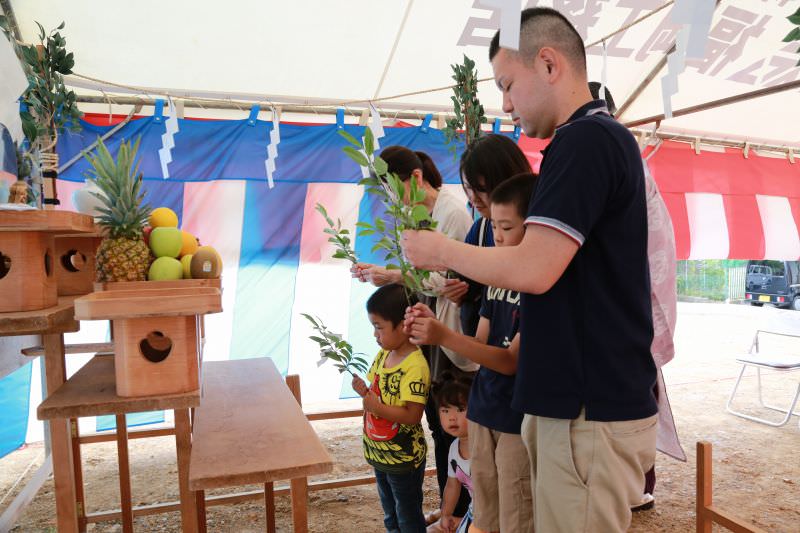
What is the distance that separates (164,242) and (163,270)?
14cm

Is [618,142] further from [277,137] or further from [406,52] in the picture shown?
[277,137]

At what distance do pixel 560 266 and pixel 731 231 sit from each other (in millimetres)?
5709

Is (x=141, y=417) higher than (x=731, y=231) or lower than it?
lower

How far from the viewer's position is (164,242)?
186 centimetres

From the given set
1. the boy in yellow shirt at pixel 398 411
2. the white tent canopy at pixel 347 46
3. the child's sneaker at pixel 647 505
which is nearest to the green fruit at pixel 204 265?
the boy in yellow shirt at pixel 398 411

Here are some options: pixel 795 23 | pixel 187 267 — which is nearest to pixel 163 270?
pixel 187 267

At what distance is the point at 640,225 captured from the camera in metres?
1.21

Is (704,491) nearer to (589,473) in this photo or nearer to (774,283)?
(589,473)

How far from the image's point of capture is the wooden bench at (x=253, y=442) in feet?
4.72

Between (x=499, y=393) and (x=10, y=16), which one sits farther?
(x=10, y=16)

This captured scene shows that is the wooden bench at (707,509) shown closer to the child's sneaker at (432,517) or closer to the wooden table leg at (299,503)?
the child's sneaker at (432,517)

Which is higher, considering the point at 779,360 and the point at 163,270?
the point at 163,270

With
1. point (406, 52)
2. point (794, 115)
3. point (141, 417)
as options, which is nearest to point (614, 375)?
point (406, 52)

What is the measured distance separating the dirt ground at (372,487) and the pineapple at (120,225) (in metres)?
1.97
